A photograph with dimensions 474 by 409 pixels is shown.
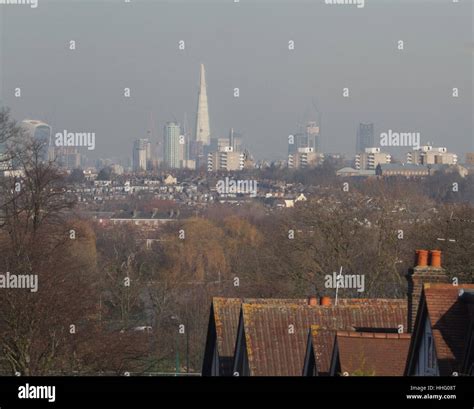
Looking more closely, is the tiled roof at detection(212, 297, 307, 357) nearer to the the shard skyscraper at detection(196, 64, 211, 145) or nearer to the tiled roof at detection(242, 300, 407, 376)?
the tiled roof at detection(242, 300, 407, 376)

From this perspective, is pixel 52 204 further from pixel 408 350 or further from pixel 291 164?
pixel 291 164

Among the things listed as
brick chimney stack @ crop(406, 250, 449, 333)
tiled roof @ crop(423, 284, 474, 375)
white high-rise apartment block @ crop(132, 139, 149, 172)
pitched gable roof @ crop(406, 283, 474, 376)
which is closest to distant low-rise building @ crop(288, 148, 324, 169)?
white high-rise apartment block @ crop(132, 139, 149, 172)

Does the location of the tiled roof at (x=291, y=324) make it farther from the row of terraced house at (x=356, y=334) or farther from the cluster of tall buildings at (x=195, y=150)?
the cluster of tall buildings at (x=195, y=150)

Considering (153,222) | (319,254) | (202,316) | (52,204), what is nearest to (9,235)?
(52,204)

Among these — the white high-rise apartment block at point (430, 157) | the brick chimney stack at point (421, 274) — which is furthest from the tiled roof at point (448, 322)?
the white high-rise apartment block at point (430, 157)

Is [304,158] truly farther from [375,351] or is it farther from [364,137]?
[375,351]

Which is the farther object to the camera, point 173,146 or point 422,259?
point 173,146

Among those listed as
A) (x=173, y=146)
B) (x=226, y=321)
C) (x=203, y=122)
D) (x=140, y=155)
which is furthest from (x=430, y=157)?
(x=226, y=321)
